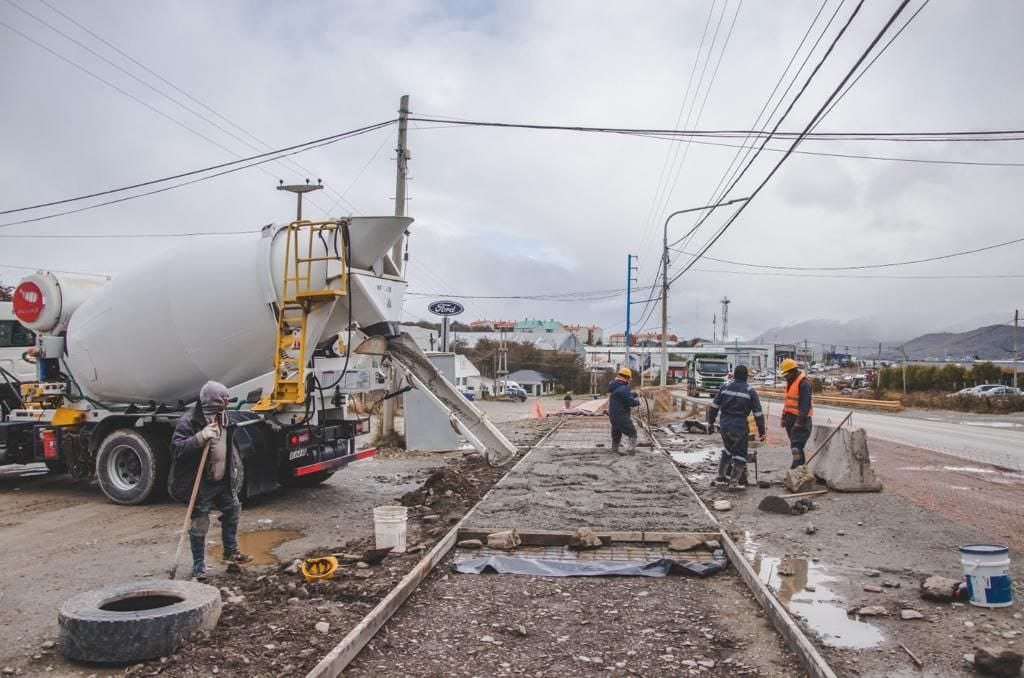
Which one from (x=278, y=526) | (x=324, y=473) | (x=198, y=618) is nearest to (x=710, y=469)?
(x=324, y=473)

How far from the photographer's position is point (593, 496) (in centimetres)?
1002

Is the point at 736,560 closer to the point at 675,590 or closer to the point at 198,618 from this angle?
the point at 675,590

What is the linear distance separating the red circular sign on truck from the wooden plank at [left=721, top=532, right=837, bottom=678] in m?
10.0

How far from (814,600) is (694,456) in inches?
386

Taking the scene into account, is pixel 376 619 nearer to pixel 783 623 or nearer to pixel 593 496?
pixel 783 623

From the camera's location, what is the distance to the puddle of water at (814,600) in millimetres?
5039

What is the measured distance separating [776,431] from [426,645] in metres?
19.6

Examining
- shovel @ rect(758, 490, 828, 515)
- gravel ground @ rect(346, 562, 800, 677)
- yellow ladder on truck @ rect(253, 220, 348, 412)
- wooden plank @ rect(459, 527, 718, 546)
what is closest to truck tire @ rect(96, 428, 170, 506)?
yellow ladder on truck @ rect(253, 220, 348, 412)

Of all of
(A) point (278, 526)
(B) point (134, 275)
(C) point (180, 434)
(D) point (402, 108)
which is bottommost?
(A) point (278, 526)

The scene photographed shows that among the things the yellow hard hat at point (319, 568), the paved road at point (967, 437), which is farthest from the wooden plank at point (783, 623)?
the paved road at point (967, 437)

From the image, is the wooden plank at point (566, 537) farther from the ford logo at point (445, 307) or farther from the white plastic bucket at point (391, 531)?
the ford logo at point (445, 307)

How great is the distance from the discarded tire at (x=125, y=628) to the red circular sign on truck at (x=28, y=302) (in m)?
7.61

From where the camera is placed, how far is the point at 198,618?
4.82 meters

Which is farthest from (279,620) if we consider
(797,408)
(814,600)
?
(797,408)
